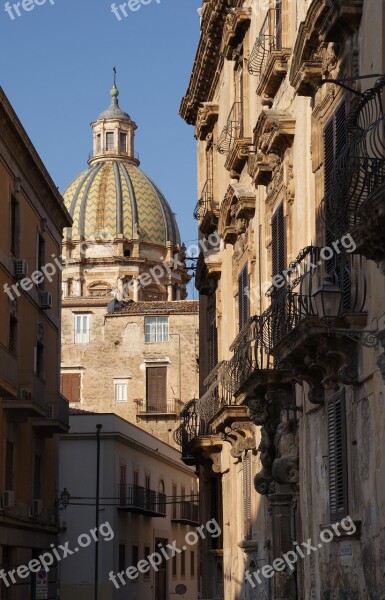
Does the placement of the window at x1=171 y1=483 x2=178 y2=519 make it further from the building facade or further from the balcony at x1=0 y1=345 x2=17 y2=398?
the balcony at x1=0 y1=345 x2=17 y2=398

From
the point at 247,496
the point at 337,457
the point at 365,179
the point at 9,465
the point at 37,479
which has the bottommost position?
the point at 337,457

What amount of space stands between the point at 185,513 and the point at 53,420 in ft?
75.1

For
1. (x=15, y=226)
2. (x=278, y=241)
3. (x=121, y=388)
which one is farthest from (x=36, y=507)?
(x=121, y=388)

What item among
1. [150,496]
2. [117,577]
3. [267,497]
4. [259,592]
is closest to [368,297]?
[267,497]

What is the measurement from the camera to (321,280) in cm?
1452

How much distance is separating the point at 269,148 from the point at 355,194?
22.8 feet

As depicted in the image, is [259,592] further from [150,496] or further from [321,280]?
[150,496]

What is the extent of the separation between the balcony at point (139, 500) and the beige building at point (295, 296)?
51.1 ft

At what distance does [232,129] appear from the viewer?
24.0 meters

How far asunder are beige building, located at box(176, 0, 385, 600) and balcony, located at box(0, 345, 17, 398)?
391 cm

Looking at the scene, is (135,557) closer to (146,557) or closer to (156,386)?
(146,557)

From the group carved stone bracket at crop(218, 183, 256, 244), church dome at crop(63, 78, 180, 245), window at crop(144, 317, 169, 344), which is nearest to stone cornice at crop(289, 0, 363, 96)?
carved stone bracket at crop(218, 183, 256, 244)

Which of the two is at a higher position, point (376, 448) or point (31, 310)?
point (31, 310)

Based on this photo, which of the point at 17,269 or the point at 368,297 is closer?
the point at 368,297
